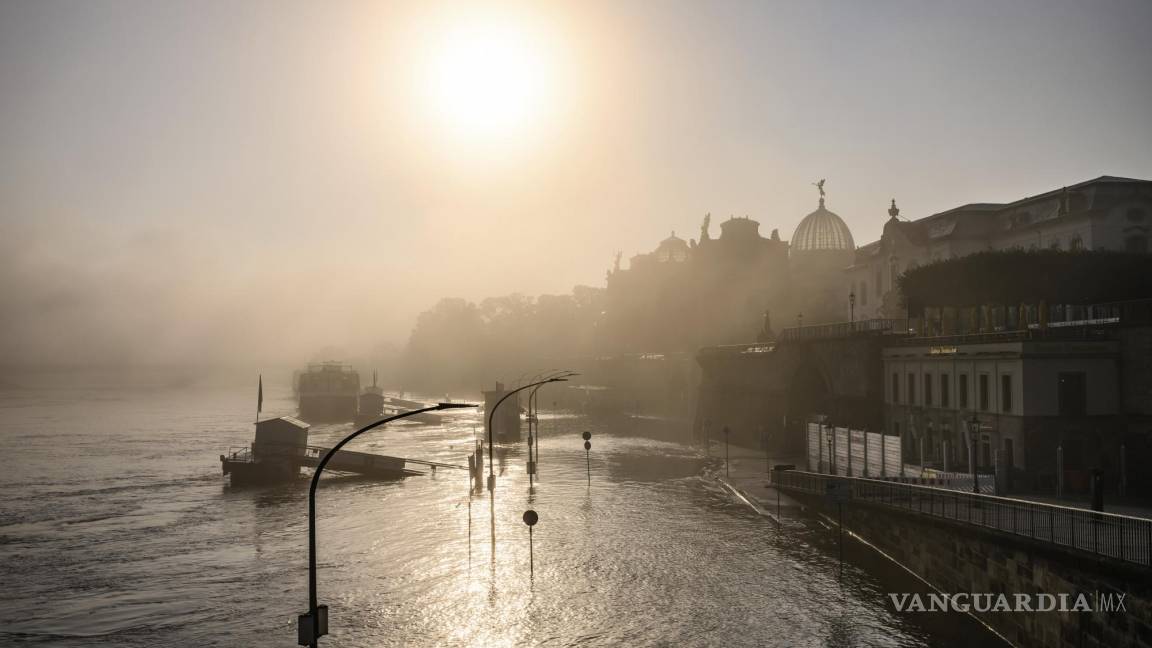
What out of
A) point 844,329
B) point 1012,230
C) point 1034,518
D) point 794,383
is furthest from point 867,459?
point 1012,230

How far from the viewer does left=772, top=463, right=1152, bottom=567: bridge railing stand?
23625mm

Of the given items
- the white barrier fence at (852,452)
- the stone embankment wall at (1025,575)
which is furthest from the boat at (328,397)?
Answer: the stone embankment wall at (1025,575)

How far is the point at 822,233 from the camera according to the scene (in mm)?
153750

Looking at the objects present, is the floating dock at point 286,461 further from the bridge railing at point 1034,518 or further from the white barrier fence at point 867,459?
the bridge railing at point 1034,518

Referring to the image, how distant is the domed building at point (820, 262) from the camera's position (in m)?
140

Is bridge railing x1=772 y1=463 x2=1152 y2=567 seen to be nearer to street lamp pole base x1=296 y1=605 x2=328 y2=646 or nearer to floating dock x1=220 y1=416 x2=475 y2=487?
street lamp pole base x1=296 y1=605 x2=328 y2=646

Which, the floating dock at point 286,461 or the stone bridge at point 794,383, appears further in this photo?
the floating dock at point 286,461

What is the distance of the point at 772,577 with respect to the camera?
3644 centimetres

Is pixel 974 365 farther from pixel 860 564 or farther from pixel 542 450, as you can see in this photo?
pixel 542 450

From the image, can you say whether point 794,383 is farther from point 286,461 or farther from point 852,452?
point 286,461

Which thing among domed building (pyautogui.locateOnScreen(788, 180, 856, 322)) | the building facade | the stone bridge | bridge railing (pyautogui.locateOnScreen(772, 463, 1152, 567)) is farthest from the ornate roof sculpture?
bridge railing (pyautogui.locateOnScreen(772, 463, 1152, 567))
